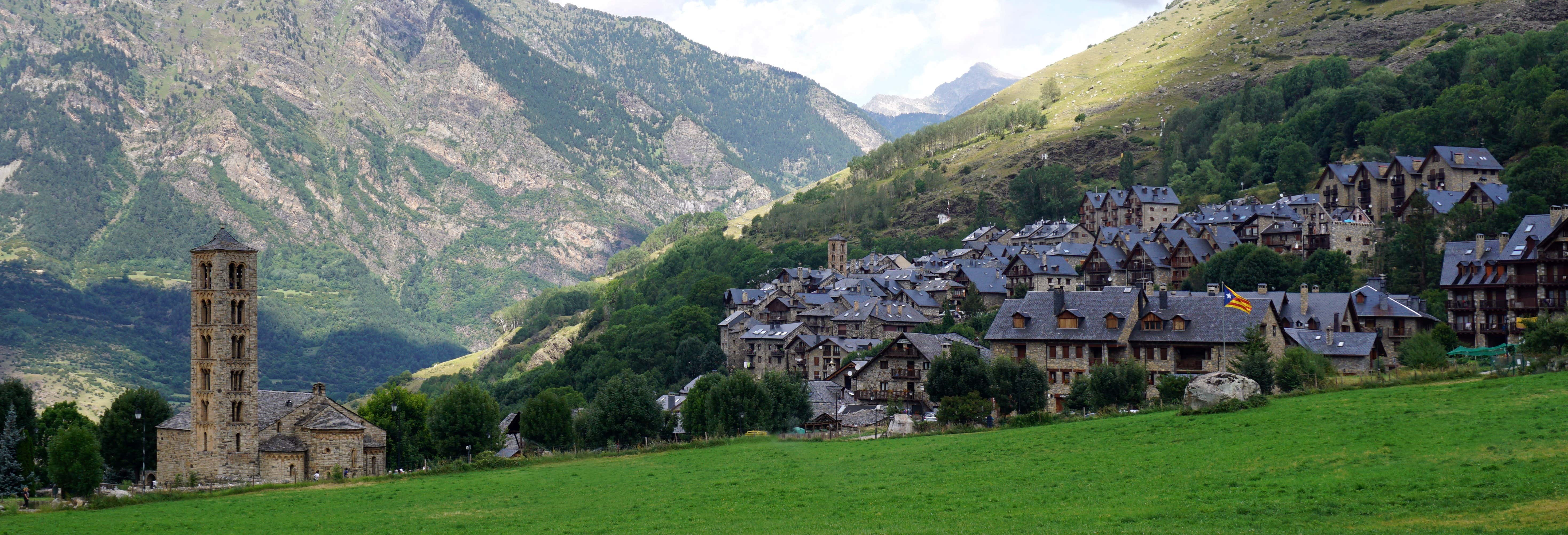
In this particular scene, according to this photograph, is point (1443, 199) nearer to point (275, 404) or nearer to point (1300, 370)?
point (1300, 370)

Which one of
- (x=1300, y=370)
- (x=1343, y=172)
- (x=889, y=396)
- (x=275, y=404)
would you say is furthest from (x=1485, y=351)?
(x=275, y=404)

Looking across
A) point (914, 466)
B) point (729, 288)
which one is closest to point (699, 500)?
point (914, 466)

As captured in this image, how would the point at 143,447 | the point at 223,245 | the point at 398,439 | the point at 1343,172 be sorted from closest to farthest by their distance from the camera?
the point at 223,245 < the point at 143,447 < the point at 398,439 < the point at 1343,172

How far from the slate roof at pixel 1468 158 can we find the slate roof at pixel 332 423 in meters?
113

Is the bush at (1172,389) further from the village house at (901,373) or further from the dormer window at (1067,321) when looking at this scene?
the village house at (901,373)

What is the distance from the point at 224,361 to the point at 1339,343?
72.1m

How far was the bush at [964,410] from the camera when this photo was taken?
68.5 metres

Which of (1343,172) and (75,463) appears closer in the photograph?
(75,463)

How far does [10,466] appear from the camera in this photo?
2849 inches

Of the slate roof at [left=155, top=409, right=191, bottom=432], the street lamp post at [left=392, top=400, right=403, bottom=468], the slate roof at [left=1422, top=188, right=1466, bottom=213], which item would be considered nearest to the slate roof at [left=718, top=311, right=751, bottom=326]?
the street lamp post at [left=392, top=400, right=403, bottom=468]

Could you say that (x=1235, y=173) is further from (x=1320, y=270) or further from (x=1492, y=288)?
(x=1492, y=288)

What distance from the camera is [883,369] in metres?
96.9

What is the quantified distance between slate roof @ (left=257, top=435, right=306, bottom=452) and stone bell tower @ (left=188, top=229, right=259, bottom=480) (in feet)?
2.53

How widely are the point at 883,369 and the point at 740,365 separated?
4628cm
